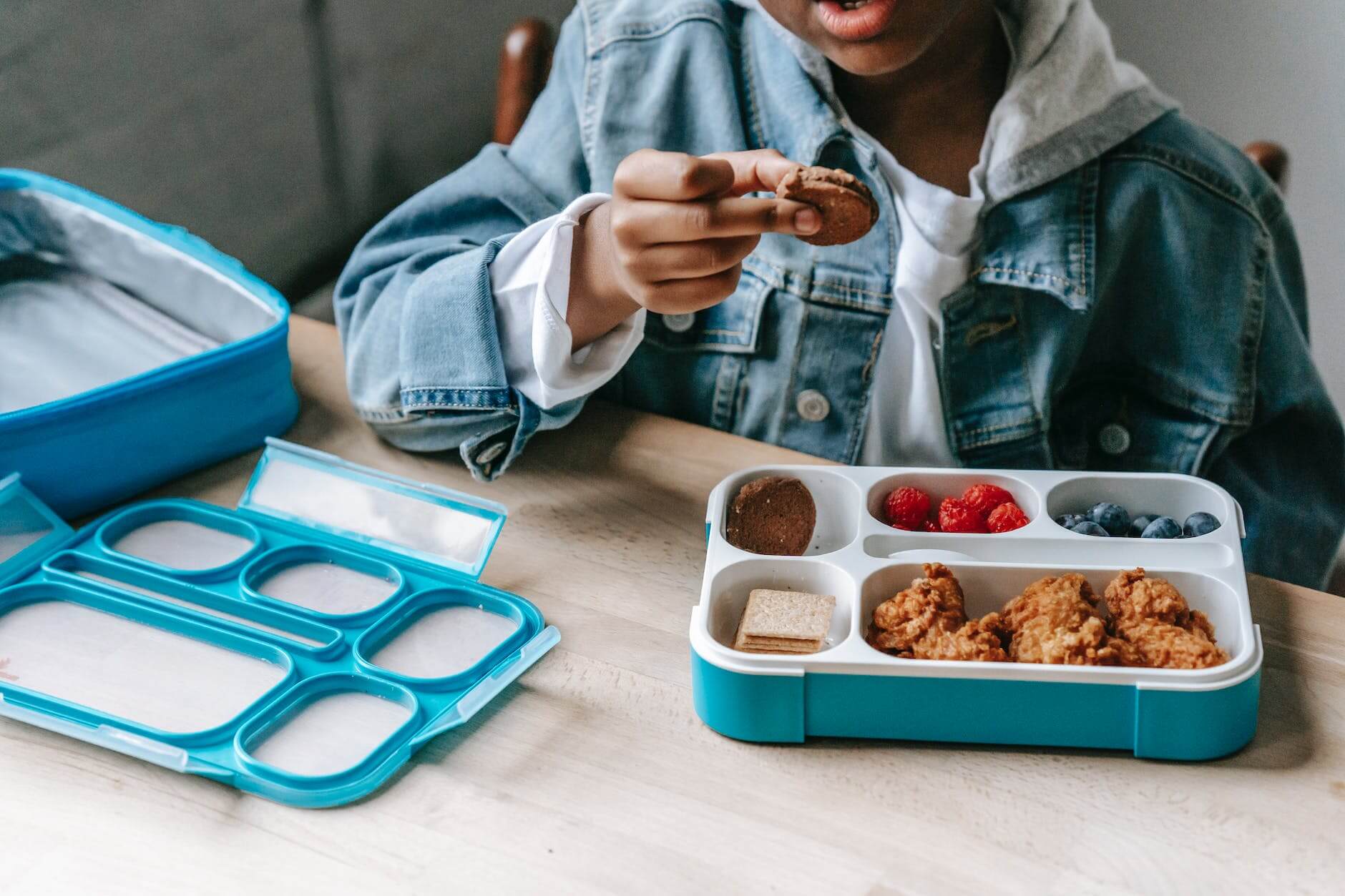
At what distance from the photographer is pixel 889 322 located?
117 centimetres

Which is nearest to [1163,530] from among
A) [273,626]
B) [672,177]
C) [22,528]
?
[672,177]

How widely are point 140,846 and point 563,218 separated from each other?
0.56 m

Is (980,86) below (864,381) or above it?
above

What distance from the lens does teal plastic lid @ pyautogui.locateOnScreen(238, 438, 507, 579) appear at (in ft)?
3.13

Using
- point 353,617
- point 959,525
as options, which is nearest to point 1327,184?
point 959,525

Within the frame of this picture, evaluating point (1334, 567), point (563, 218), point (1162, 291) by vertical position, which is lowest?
point (1334, 567)

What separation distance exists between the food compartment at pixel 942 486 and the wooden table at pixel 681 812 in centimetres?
20

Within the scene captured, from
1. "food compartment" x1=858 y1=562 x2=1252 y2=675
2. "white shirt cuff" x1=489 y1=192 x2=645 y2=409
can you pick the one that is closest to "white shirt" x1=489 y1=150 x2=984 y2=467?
"white shirt cuff" x1=489 y1=192 x2=645 y2=409

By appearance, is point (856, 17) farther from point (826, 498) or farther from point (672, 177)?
point (826, 498)

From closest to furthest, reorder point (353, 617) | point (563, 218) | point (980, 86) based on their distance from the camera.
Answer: point (353, 617), point (563, 218), point (980, 86)

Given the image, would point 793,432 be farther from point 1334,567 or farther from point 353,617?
point 1334,567

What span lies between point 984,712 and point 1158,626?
13 centimetres

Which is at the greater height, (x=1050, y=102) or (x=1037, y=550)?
(x=1050, y=102)

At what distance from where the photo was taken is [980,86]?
3.82ft
